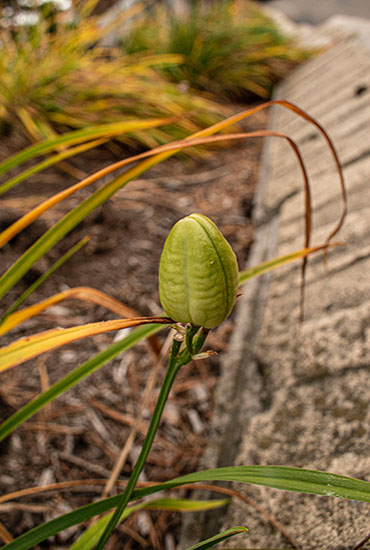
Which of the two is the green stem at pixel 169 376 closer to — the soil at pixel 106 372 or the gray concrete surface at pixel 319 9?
the soil at pixel 106 372

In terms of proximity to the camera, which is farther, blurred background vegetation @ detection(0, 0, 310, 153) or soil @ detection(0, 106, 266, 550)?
blurred background vegetation @ detection(0, 0, 310, 153)

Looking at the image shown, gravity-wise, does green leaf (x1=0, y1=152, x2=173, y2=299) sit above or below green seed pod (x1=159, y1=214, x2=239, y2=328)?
above

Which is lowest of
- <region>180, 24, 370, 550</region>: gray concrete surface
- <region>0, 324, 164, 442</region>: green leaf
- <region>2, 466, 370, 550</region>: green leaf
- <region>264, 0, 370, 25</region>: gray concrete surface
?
<region>180, 24, 370, 550</region>: gray concrete surface

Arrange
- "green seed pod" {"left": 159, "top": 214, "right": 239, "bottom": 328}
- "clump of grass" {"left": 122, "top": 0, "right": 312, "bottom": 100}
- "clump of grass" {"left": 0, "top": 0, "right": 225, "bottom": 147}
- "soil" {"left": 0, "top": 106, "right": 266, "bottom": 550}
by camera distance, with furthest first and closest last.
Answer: "clump of grass" {"left": 122, "top": 0, "right": 312, "bottom": 100}
"clump of grass" {"left": 0, "top": 0, "right": 225, "bottom": 147}
"soil" {"left": 0, "top": 106, "right": 266, "bottom": 550}
"green seed pod" {"left": 159, "top": 214, "right": 239, "bottom": 328}

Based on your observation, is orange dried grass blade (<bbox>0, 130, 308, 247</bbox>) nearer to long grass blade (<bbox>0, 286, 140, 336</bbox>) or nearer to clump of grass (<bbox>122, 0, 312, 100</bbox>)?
long grass blade (<bbox>0, 286, 140, 336</bbox>)

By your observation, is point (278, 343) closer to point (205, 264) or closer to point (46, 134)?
point (205, 264)

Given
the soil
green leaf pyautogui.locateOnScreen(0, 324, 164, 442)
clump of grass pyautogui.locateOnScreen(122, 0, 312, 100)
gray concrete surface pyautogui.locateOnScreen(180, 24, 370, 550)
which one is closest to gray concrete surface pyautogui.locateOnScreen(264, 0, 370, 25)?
clump of grass pyautogui.locateOnScreen(122, 0, 312, 100)
